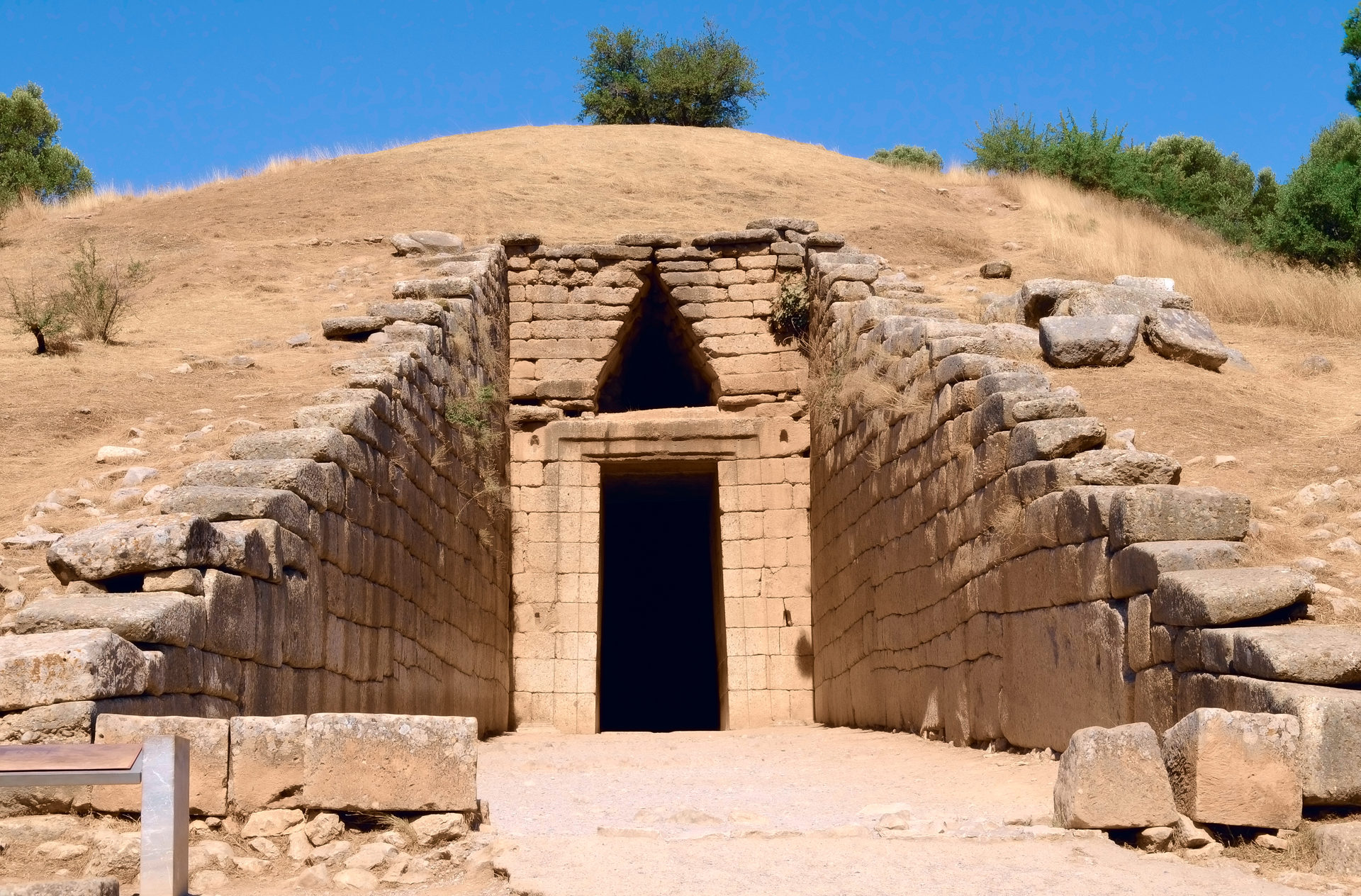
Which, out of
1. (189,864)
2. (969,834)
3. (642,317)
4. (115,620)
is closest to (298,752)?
(189,864)

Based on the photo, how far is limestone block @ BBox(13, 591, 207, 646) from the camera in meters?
4.76

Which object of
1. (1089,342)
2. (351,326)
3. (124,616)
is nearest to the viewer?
(124,616)

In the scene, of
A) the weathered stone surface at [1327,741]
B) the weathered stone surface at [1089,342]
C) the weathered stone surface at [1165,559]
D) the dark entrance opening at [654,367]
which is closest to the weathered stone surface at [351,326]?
the dark entrance opening at [654,367]

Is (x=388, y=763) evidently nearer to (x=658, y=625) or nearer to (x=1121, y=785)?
(x=1121, y=785)

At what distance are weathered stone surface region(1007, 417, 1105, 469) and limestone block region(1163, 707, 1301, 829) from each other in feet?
7.50

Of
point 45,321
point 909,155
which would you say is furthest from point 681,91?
point 45,321

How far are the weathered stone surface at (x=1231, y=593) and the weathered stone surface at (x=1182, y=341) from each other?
5289mm

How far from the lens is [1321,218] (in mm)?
15984

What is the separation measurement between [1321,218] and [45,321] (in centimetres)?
1468

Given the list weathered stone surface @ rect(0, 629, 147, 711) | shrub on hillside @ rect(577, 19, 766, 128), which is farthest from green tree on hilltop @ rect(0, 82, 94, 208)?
weathered stone surface @ rect(0, 629, 147, 711)

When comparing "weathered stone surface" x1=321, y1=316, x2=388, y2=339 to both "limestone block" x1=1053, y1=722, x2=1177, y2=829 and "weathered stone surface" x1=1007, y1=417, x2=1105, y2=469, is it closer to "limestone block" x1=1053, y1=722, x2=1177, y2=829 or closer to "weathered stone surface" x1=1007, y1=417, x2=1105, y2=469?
"weathered stone surface" x1=1007, y1=417, x2=1105, y2=469

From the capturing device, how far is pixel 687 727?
17.3 meters

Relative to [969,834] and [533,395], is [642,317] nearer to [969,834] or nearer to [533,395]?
[533,395]

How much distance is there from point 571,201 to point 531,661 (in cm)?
634
